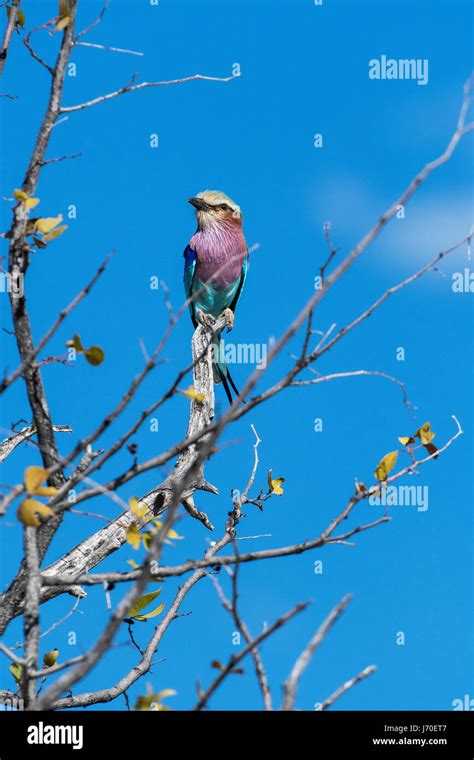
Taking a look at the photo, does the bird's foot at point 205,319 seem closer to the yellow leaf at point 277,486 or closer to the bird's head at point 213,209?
the bird's head at point 213,209

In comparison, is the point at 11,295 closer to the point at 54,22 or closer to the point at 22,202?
the point at 22,202

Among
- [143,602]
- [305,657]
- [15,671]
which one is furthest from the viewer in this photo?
[15,671]

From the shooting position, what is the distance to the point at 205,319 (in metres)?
6.06

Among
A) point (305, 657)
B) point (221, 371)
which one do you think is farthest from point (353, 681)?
point (221, 371)

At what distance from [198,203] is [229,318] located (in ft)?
4.57

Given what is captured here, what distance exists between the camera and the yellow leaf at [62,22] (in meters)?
3.17

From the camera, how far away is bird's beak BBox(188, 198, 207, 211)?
7004mm

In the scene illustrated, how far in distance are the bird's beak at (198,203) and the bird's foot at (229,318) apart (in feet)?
4.30

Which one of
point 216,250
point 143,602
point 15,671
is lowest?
point 15,671

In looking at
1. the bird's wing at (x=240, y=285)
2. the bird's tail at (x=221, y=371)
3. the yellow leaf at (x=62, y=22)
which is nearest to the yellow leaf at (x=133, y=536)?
the yellow leaf at (x=62, y=22)

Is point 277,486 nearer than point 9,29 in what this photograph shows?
No

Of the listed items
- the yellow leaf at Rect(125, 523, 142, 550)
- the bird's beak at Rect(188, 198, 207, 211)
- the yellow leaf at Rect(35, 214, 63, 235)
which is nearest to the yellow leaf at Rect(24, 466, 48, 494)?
the yellow leaf at Rect(125, 523, 142, 550)

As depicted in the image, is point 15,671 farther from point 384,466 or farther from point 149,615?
point 384,466
